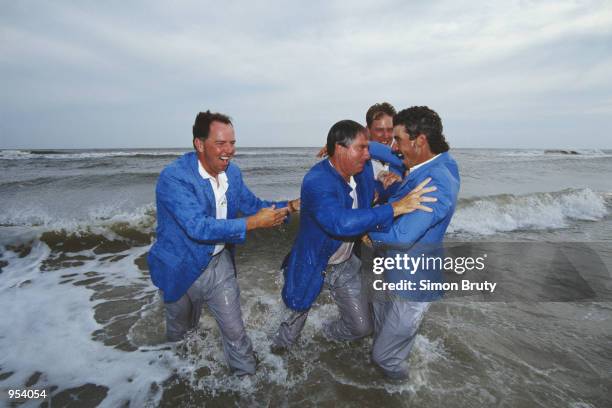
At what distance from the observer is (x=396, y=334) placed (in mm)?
3180

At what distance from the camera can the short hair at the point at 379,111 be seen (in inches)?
219

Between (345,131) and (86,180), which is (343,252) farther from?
(86,180)

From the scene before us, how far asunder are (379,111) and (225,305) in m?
4.02

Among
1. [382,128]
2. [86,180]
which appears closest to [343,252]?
[382,128]

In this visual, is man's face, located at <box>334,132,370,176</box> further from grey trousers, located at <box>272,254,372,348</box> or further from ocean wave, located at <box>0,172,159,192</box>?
ocean wave, located at <box>0,172,159,192</box>

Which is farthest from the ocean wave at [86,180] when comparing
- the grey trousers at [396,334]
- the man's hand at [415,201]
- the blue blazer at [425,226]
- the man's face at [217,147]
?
the man's hand at [415,201]

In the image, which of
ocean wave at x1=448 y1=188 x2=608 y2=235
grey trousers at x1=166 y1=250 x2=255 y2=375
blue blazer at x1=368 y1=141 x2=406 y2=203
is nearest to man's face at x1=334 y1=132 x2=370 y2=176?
blue blazer at x1=368 y1=141 x2=406 y2=203

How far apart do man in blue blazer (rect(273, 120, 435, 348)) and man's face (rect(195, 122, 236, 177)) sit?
0.85 m

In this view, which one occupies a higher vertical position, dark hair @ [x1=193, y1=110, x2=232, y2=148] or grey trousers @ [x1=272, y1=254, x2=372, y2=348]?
dark hair @ [x1=193, y1=110, x2=232, y2=148]

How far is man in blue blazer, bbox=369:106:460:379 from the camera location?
8.85 feet

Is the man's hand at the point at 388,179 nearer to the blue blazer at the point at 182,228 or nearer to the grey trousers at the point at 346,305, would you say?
the grey trousers at the point at 346,305

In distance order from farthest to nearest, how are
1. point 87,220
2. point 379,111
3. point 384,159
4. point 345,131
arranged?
1. point 87,220
2. point 379,111
3. point 384,159
4. point 345,131

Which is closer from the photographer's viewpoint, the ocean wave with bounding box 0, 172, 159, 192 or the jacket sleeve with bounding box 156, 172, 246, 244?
the jacket sleeve with bounding box 156, 172, 246, 244

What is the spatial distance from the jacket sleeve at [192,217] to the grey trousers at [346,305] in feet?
4.35
